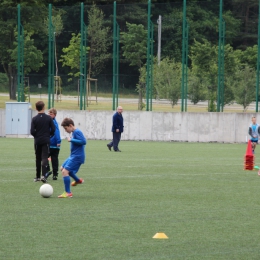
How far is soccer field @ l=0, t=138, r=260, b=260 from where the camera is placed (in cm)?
868

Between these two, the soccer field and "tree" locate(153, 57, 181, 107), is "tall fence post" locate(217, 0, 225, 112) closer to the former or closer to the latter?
"tree" locate(153, 57, 181, 107)

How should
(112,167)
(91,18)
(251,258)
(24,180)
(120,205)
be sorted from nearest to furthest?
(251,258) < (120,205) < (24,180) < (112,167) < (91,18)

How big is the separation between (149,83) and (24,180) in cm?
2514

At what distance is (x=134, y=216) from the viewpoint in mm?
11414

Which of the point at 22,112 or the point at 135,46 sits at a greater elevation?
the point at 135,46

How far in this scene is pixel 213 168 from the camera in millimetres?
21812

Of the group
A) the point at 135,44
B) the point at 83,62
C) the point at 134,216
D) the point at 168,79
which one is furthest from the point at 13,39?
the point at 134,216

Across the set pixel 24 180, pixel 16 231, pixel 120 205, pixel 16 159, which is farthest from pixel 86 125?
pixel 16 231

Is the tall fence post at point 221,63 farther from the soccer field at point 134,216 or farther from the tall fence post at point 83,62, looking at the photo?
the soccer field at point 134,216

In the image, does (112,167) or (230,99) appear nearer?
(112,167)

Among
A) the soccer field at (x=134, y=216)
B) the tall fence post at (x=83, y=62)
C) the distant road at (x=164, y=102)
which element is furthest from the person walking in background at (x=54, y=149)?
the tall fence post at (x=83, y=62)

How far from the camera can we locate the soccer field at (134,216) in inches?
342

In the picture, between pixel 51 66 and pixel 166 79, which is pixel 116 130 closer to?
pixel 166 79

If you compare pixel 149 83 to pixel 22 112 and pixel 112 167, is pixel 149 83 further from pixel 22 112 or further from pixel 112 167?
pixel 112 167
